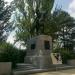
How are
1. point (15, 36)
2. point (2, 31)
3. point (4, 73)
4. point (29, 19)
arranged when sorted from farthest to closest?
point (15, 36) → point (29, 19) → point (2, 31) → point (4, 73)

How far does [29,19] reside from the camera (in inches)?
838

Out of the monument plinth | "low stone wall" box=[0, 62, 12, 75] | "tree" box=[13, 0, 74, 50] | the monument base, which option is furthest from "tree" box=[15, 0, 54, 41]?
"low stone wall" box=[0, 62, 12, 75]

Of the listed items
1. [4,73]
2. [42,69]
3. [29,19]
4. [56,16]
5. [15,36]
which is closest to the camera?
[4,73]

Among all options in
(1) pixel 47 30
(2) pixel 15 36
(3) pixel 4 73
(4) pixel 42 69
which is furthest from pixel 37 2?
(3) pixel 4 73

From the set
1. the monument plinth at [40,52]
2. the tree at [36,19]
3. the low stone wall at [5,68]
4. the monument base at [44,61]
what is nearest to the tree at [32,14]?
the tree at [36,19]

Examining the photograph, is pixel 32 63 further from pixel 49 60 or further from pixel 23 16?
pixel 23 16

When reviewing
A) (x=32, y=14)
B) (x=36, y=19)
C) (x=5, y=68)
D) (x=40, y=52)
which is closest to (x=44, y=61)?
→ (x=40, y=52)

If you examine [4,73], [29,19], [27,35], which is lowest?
[4,73]

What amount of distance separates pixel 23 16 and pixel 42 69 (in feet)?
35.6

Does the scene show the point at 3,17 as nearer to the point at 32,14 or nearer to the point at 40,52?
the point at 32,14

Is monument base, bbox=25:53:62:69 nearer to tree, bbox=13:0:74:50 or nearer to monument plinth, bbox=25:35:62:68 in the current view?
monument plinth, bbox=25:35:62:68

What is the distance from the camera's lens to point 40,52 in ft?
49.8

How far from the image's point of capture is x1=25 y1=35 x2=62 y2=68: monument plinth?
1426 centimetres

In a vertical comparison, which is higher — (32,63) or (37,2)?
(37,2)
